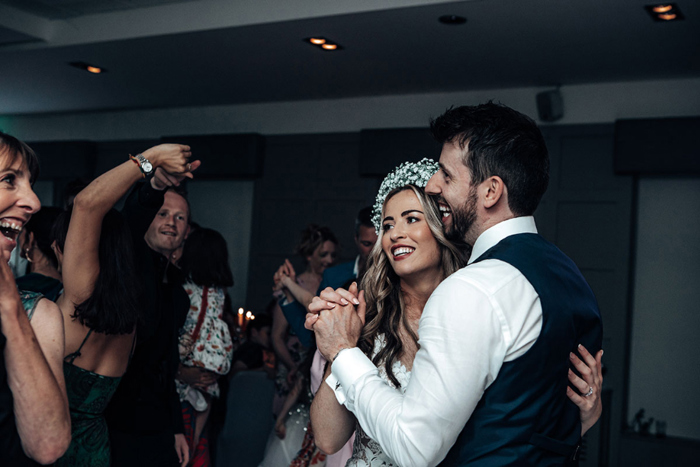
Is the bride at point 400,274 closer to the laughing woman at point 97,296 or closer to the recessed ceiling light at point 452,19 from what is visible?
the laughing woman at point 97,296

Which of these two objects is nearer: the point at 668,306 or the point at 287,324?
the point at 287,324

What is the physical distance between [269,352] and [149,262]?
8.43 feet

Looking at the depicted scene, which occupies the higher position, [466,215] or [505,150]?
[505,150]

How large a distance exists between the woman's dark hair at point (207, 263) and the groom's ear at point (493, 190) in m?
2.22

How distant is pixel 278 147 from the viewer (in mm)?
6965

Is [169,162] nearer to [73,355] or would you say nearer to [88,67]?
[73,355]

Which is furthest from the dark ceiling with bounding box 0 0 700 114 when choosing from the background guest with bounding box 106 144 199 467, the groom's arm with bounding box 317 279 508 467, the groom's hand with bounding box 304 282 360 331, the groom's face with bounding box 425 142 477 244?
the groom's arm with bounding box 317 279 508 467

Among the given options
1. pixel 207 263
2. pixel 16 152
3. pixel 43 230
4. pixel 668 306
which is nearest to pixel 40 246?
pixel 43 230

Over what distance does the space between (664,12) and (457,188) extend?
10.2 ft

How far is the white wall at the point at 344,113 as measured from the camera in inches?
213

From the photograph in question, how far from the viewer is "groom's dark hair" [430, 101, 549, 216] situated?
1.55 metres

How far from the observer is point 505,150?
5.09 ft

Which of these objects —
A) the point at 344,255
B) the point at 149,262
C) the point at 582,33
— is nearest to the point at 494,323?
the point at 149,262

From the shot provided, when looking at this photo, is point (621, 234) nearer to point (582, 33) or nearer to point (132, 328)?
point (582, 33)
